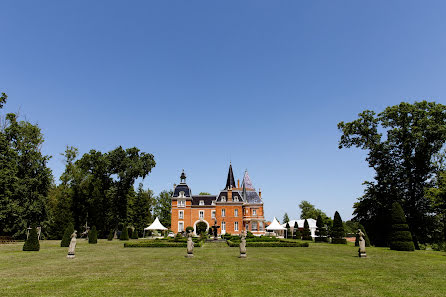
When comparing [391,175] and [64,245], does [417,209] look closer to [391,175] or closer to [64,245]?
[391,175]

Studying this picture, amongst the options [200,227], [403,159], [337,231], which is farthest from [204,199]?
[403,159]

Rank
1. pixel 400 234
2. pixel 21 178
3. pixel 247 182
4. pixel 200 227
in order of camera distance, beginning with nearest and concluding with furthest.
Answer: pixel 400 234, pixel 21 178, pixel 200 227, pixel 247 182

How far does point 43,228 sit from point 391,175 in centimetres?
4817

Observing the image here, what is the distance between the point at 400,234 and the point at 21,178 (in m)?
46.3

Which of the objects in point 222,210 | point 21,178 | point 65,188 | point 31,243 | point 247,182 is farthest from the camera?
point 247,182

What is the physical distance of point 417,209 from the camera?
31.9m

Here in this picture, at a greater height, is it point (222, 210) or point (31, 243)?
point (222, 210)

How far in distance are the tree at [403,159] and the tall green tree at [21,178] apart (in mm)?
42838

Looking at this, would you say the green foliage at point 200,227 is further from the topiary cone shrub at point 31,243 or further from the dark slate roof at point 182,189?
the topiary cone shrub at point 31,243

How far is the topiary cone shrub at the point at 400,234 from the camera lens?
2416cm

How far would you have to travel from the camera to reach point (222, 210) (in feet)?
190

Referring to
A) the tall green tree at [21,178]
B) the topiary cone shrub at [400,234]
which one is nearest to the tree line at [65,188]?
the tall green tree at [21,178]

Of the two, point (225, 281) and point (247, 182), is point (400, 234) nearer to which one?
point (225, 281)

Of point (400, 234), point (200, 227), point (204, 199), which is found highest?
point (204, 199)
